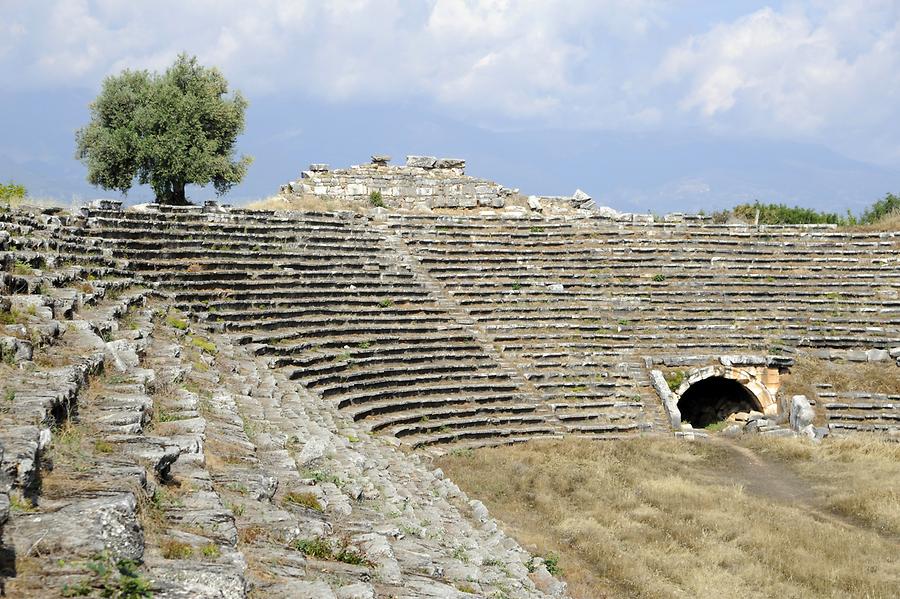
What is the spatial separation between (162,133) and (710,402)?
66.1 ft

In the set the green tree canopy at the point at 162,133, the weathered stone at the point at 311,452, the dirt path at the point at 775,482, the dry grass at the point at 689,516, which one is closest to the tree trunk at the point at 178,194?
the green tree canopy at the point at 162,133

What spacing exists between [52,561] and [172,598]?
59cm

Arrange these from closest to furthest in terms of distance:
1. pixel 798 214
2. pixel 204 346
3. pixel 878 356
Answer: pixel 204 346 → pixel 878 356 → pixel 798 214

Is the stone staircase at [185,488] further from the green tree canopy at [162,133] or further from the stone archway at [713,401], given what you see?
the green tree canopy at [162,133]

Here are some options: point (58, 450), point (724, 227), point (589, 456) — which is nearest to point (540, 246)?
point (724, 227)

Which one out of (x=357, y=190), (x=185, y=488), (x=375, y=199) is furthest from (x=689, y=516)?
(x=357, y=190)

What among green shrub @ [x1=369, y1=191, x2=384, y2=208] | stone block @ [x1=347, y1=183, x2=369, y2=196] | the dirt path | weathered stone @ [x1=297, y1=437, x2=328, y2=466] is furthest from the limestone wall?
weathered stone @ [x1=297, y1=437, x2=328, y2=466]

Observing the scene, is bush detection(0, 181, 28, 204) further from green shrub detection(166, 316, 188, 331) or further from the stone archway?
the stone archway

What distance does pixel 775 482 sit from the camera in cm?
1655

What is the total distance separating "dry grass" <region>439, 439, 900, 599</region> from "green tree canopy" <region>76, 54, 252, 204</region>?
17.4 m

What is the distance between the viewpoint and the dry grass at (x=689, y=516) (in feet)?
35.0

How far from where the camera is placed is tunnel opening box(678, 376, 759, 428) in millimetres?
23562

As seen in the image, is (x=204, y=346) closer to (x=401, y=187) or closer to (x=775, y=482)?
(x=775, y=482)

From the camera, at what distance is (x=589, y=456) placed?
652 inches
